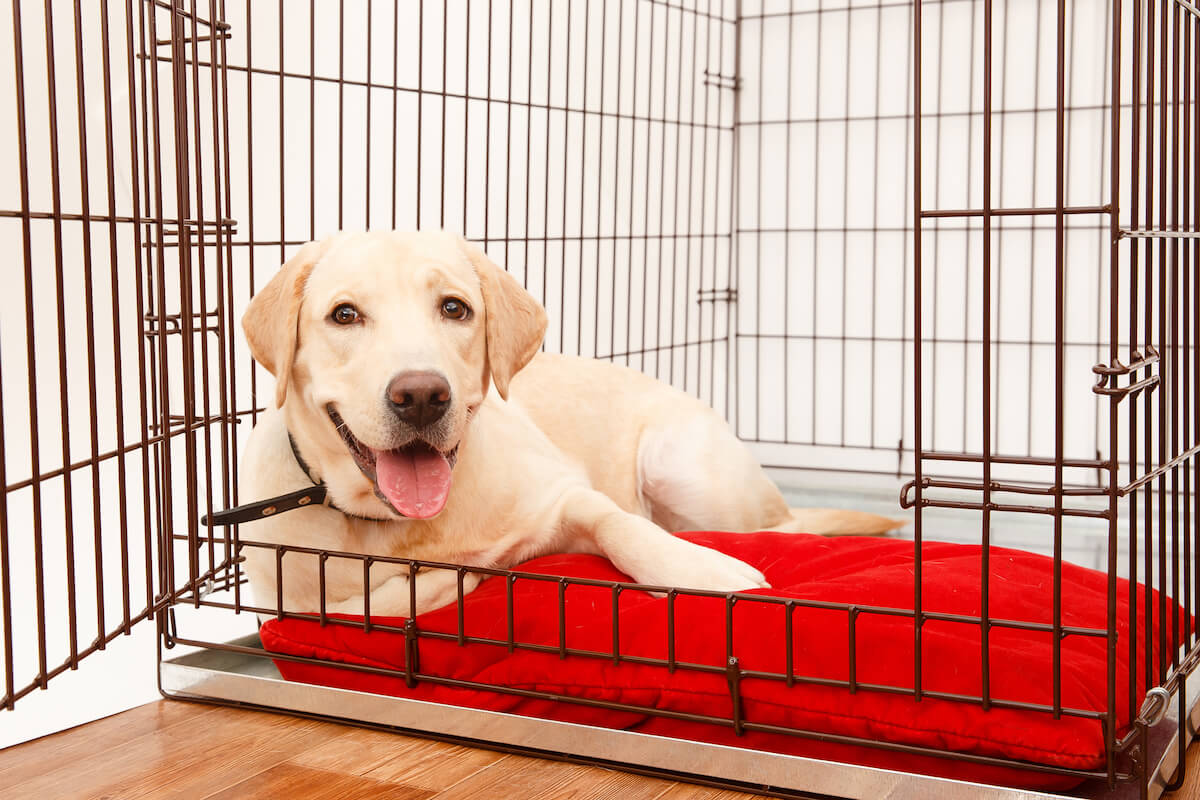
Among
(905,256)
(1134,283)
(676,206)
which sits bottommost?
(1134,283)

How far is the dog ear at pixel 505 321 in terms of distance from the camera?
1997 millimetres

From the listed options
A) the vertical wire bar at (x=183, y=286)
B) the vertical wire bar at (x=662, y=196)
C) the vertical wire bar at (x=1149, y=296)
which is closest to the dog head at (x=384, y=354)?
the vertical wire bar at (x=183, y=286)

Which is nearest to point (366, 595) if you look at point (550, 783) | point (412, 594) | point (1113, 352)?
point (412, 594)

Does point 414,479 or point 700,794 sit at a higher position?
point 414,479

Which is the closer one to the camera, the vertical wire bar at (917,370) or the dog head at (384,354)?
the vertical wire bar at (917,370)

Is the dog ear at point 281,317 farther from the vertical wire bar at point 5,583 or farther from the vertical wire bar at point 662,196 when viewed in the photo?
the vertical wire bar at point 662,196

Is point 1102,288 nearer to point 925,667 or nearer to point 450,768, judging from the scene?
point 925,667

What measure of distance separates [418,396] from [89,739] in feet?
2.42

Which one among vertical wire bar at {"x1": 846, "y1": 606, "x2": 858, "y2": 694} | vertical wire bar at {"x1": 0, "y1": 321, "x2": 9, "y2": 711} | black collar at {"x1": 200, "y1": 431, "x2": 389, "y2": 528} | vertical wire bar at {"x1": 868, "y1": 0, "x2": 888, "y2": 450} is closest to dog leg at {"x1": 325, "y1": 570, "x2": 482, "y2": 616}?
black collar at {"x1": 200, "y1": 431, "x2": 389, "y2": 528}

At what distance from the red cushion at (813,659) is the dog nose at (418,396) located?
0.32 metres

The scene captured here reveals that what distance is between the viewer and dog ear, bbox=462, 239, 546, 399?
200 centimetres

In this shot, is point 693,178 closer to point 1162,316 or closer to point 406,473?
point 406,473

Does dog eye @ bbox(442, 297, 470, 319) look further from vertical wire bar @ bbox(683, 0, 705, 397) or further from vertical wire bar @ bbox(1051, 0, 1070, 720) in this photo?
vertical wire bar @ bbox(683, 0, 705, 397)

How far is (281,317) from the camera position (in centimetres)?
192
